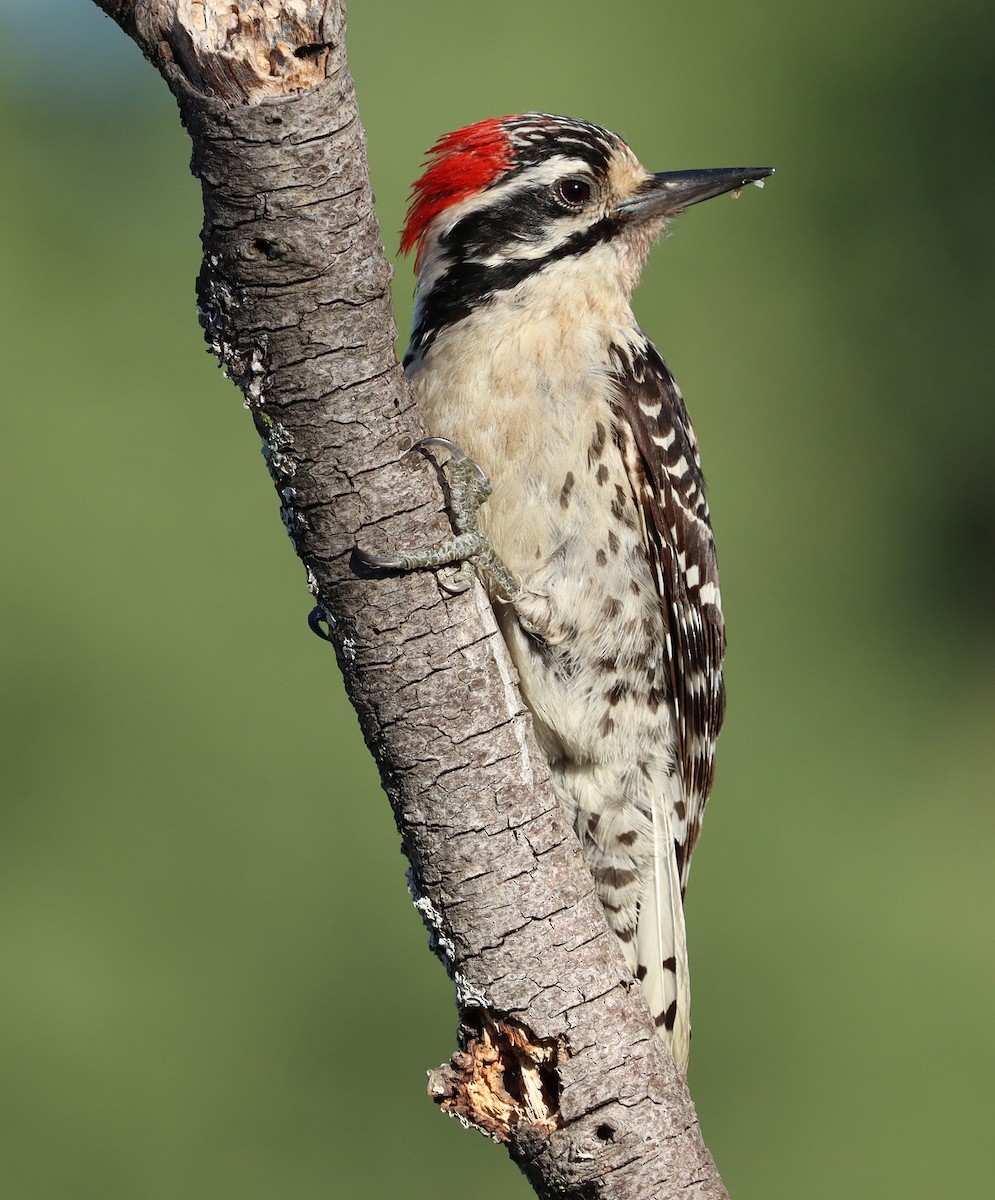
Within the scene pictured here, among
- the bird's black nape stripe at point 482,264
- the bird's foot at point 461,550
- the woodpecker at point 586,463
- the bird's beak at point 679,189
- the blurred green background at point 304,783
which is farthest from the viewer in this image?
the blurred green background at point 304,783

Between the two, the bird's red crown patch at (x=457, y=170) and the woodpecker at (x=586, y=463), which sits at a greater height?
the bird's red crown patch at (x=457, y=170)

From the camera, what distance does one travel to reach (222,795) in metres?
5.68

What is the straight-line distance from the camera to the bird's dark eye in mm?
2984

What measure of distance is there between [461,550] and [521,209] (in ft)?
3.83

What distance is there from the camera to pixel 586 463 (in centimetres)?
284

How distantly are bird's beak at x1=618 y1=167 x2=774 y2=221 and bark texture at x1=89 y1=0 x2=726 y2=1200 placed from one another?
1294mm

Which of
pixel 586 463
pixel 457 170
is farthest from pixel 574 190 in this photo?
pixel 586 463

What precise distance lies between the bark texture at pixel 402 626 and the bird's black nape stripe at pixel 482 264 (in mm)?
952

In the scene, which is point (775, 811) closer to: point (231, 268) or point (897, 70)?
point (897, 70)

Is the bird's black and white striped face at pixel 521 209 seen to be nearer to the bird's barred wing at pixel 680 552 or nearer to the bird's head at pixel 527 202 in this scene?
the bird's head at pixel 527 202

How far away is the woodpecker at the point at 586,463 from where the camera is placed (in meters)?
2.80

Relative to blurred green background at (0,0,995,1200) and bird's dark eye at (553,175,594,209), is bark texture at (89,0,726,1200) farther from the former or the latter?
blurred green background at (0,0,995,1200)

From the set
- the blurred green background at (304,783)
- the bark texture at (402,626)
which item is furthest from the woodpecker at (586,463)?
the blurred green background at (304,783)

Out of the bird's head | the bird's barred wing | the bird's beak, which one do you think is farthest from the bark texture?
the bird's beak
